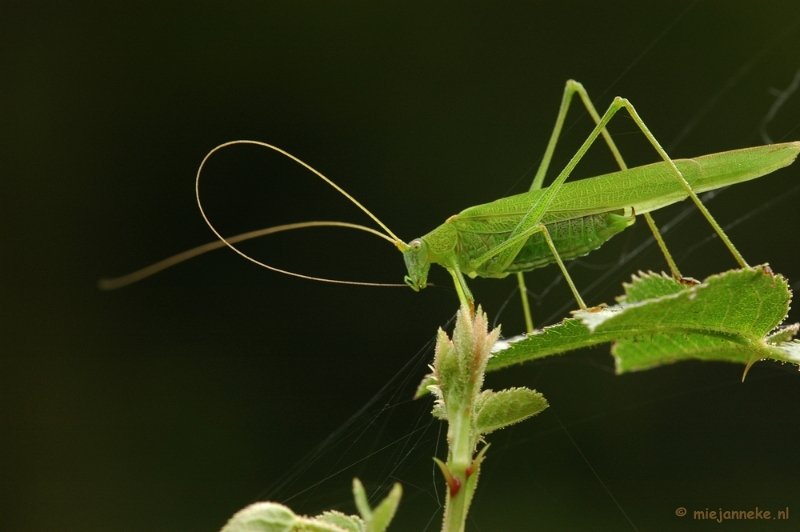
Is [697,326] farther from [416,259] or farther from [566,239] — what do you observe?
[416,259]

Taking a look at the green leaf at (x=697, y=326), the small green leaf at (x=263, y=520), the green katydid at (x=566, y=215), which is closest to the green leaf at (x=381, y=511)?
the small green leaf at (x=263, y=520)

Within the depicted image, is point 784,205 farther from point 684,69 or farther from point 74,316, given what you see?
point 74,316

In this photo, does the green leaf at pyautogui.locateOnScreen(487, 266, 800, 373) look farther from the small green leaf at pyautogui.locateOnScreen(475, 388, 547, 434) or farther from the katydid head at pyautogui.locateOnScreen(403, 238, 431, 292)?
the katydid head at pyautogui.locateOnScreen(403, 238, 431, 292)

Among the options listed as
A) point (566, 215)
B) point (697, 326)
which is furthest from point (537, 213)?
point (697, 326)

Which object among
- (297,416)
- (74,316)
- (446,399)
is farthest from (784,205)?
(74,316)

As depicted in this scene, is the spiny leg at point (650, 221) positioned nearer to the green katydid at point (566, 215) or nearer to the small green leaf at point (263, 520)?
the green katydid at point (566, 215)

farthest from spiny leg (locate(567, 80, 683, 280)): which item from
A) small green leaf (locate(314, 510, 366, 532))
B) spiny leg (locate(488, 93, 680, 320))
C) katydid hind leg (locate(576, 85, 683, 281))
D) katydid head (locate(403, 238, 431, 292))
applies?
small green leaf (locate(314, 510, 366, 532))

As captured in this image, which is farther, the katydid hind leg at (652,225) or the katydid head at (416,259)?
the katydid head at (416,259)

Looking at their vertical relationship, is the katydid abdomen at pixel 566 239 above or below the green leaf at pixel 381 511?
above
